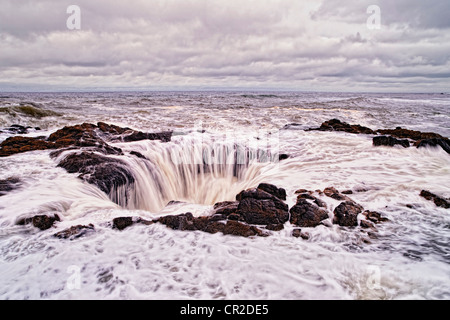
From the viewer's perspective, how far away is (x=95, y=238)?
434 centimetres

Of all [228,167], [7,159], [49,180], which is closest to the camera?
[49,180]

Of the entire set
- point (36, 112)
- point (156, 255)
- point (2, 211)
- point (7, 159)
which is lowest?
point (156, 255)

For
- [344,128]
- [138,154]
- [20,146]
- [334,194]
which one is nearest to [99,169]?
[138,154]

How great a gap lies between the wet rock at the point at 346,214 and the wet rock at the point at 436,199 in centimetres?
172

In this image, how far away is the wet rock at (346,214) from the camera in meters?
4.62

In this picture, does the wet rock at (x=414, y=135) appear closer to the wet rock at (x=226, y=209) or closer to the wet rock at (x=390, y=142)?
the wet rock at (x=390, y=142)

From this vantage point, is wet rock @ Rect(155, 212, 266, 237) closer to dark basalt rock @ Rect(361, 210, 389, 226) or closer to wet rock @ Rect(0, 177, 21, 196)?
dark basalt rock @ Rect(361, 210, 389, 226)

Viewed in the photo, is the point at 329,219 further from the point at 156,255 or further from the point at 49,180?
the point at 49,180

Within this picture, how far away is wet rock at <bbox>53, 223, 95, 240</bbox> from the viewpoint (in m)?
4.34

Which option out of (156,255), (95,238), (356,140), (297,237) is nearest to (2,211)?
(95,238)

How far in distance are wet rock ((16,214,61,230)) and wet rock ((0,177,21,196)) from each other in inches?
60.6

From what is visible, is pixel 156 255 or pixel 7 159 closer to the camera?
pixel 156 255

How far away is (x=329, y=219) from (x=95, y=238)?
13.5 ft

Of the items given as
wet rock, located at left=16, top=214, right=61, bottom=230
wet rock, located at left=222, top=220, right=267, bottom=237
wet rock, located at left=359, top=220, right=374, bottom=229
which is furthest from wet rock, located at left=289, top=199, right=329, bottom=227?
wet rock, located at left=16, top=214, right=61, bottom=230
